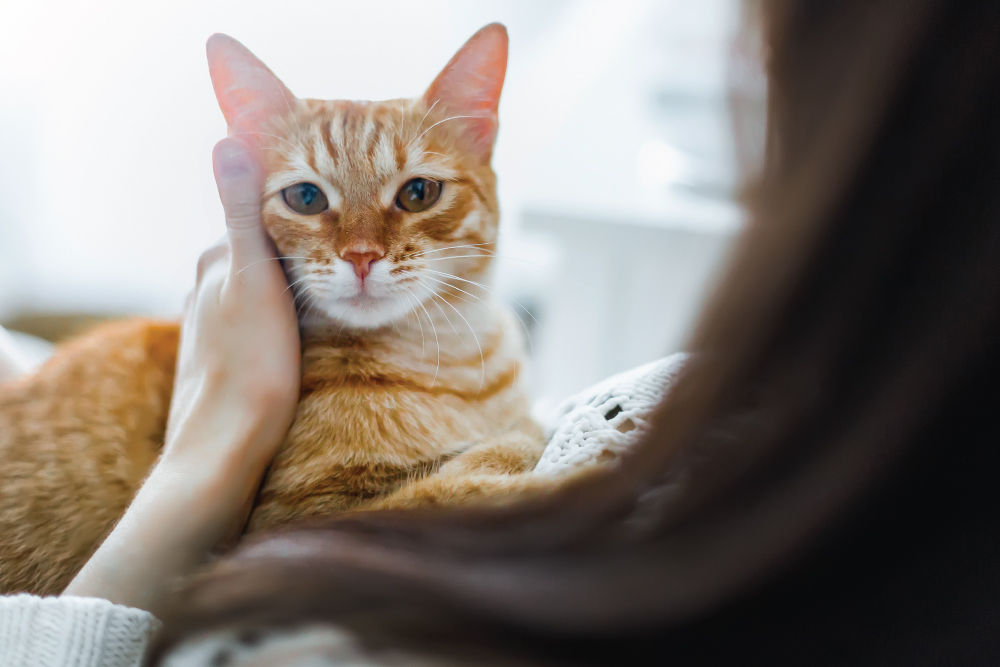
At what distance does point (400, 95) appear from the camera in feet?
2.99

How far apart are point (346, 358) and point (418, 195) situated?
220 mm

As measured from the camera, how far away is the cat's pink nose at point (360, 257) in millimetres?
789

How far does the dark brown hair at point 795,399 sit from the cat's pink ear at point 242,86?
53cm

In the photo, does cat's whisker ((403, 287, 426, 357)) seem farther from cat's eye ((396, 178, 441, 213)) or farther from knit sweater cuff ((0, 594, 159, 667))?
knit sweater cuff ((0, 594, 159, 667))

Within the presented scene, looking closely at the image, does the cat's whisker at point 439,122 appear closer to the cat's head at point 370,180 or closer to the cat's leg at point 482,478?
the cat's head at point 370,180

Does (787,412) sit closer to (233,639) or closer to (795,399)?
(795,399)

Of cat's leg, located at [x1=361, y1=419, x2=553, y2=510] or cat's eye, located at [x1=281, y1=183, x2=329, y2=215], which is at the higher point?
cat's eye, located at [x1=281, y1=183, x2=329, y2=215]

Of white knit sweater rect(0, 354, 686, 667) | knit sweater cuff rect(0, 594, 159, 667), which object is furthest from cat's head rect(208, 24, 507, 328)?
knit sweater cuff rect(0, 594, 159, 667)

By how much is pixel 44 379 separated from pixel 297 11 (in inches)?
22.3

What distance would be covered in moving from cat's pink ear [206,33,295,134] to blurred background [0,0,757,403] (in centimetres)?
5

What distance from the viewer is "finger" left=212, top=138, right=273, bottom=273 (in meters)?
0.75

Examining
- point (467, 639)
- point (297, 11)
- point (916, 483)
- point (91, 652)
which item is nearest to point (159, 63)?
point (297, 11)

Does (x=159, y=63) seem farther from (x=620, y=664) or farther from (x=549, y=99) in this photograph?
(x=549, y=99)

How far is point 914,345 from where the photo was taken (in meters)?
0.43
